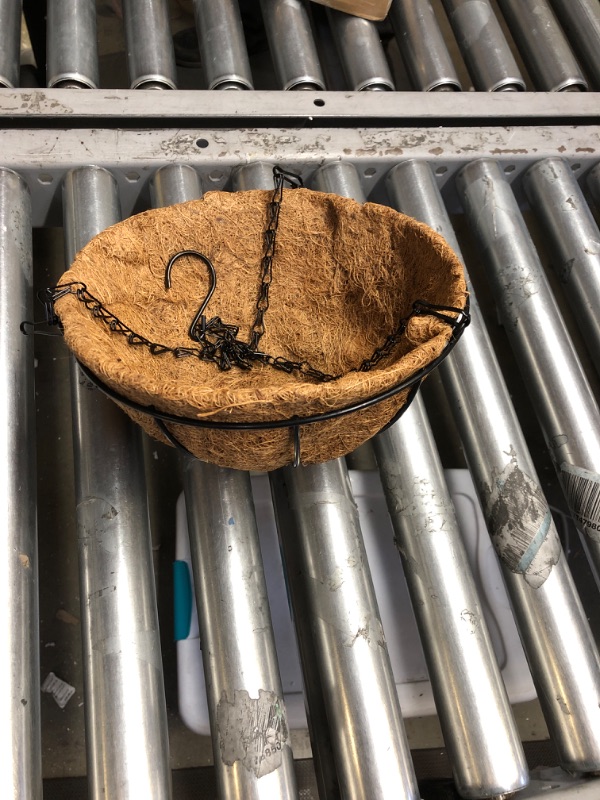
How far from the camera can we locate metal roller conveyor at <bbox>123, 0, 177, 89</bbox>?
101 cm

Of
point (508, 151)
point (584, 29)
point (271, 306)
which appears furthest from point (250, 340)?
point (584, 29)

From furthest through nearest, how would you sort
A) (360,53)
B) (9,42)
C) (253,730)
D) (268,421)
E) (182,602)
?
(360,53)
(9,42)
(182,602)
(253,730)
(268,421)

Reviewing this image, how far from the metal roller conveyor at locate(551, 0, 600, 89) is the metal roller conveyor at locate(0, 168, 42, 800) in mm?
1055

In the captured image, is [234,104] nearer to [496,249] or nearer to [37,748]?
[496,249]

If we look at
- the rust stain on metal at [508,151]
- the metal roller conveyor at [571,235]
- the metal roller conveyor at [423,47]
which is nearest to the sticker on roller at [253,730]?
the metal roller conveyor at [571,235]

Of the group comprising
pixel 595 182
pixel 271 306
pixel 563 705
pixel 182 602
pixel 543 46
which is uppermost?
pixel 543 46

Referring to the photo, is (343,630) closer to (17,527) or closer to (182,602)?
(182,602)

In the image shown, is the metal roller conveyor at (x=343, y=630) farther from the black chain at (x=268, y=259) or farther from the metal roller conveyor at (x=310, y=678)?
the black chain at (x=268, y=259)

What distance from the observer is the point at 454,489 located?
0.98 m

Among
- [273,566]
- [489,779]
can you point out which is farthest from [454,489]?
[489,779]

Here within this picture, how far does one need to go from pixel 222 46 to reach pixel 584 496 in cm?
92

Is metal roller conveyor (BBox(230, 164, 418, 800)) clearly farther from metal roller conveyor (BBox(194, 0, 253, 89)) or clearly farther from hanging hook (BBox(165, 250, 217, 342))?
metal roller conveyor (BBox(194, 0, 253, 89))

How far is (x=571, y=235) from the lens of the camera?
0.96 m

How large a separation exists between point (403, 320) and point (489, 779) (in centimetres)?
51
